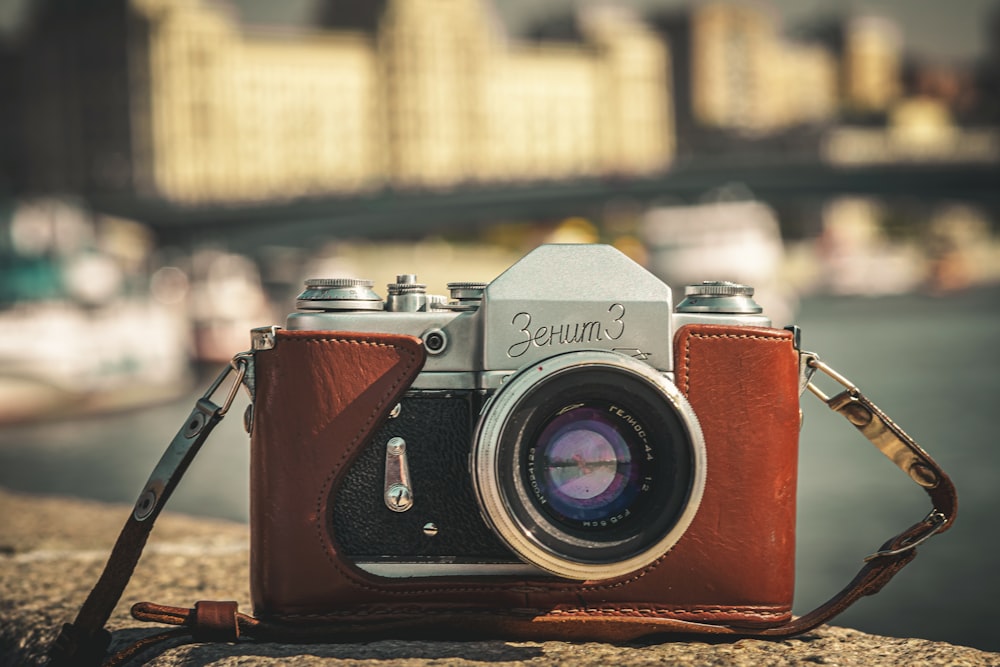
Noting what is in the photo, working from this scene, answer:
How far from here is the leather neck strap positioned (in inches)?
56.2

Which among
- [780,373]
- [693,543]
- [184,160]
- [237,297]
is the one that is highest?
[184,160]

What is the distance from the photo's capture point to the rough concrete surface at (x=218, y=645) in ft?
4.58

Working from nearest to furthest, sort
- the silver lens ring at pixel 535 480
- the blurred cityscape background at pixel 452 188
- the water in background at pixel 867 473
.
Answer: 1. the silver lens ring at pixel 535 480
2. the water in background at pixel 867 473
3. the blurred cityscape background at pixel 452 188

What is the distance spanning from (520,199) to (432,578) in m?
26.2

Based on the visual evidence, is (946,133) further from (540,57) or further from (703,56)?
(540,57)

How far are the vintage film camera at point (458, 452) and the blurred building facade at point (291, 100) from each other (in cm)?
4718

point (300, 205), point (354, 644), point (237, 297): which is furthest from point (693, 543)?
point (300, 205)

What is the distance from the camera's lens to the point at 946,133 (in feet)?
229

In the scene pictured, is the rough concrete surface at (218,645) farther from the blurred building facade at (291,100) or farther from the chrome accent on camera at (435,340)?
the blurred building facade at (291,100)

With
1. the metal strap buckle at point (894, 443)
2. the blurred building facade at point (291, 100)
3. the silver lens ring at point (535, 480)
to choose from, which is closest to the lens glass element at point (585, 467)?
the silver lens ring at point (535, 480)

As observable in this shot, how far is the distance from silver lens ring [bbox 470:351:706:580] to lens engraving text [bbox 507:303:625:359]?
1.6 inches

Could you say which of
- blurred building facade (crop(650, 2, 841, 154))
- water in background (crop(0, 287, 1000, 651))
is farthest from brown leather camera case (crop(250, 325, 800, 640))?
blurred building facade (crop(650, 2, 841, 154))

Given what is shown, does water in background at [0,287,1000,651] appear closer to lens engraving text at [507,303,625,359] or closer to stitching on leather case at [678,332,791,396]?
stitching on leather case at [678,332,791,396]

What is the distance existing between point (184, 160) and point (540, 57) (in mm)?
19387
